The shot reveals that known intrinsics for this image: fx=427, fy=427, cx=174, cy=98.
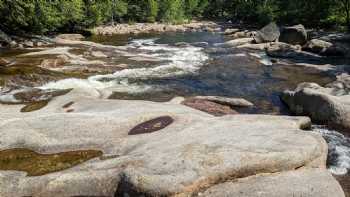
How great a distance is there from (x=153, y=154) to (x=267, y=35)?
5356cm

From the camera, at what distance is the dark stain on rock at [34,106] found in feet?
90.2

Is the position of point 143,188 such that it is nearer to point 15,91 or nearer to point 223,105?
point 223,105

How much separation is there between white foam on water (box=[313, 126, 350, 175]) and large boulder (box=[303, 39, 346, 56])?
3157 cm

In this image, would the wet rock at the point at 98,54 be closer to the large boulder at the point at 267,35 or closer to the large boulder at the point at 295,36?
the large boulder at the point at 267,35

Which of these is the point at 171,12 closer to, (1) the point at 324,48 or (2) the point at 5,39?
(2) the point at 5,39

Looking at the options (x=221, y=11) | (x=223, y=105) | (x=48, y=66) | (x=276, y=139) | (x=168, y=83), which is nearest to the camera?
(x=276, y=139)

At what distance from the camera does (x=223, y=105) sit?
1233 inches

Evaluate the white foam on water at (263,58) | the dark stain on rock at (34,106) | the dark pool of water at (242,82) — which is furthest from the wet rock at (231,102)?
the white foam on water at (263,58)

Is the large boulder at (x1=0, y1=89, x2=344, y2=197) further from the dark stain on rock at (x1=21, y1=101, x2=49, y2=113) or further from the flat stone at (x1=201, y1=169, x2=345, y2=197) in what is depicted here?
the dark stain on rock at (x1=21, y1=101, x2=49, y2=113)

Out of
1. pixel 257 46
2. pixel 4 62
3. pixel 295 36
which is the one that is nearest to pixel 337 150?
pixel 4 62

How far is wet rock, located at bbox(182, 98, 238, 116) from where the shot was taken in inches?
1124

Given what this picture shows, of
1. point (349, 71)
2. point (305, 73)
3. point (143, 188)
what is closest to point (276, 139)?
point (143, 188)

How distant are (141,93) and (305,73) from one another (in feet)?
60.4

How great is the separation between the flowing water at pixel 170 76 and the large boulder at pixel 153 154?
25.7 ft
